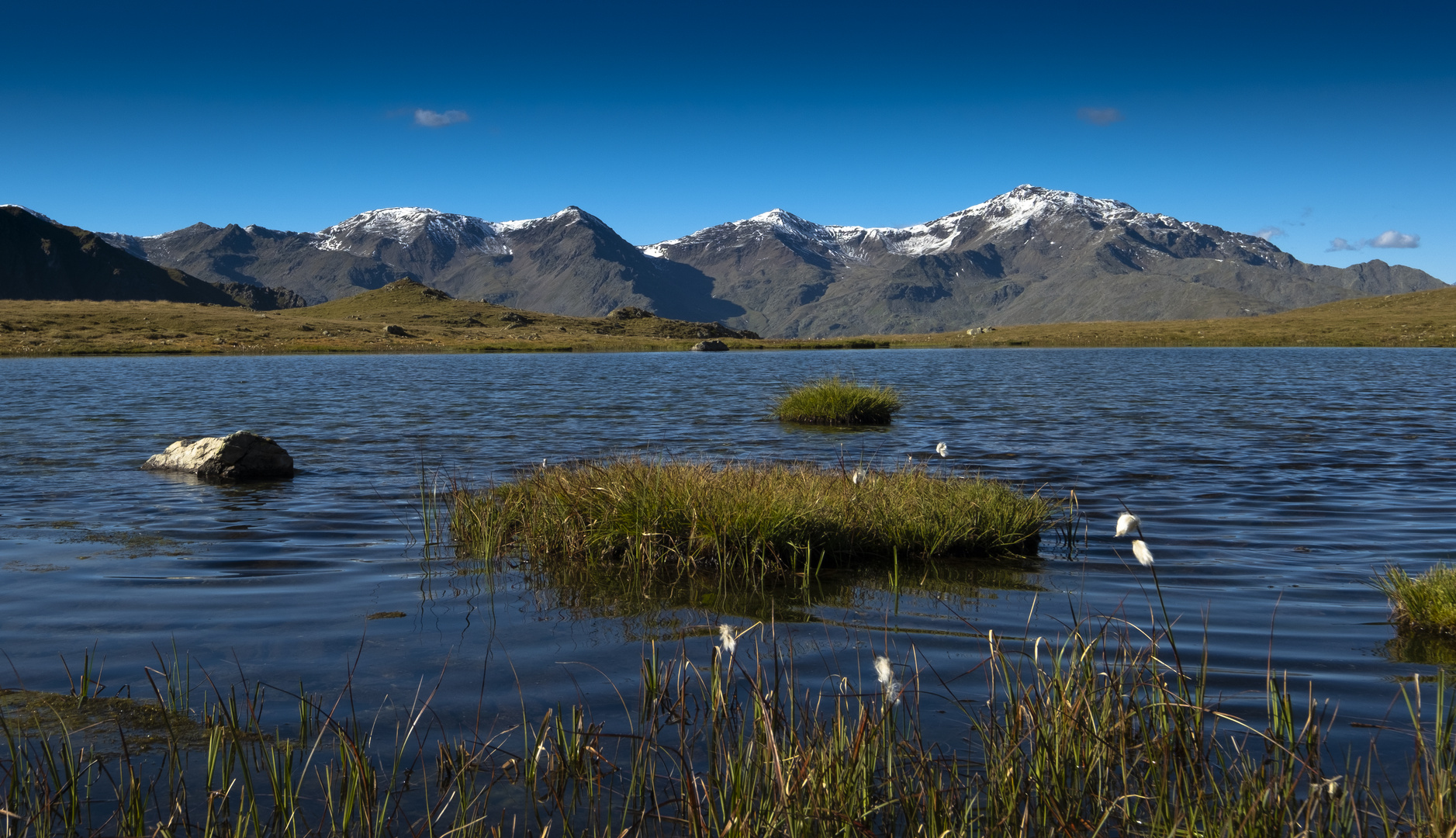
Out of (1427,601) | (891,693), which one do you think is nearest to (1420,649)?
(1427,601)

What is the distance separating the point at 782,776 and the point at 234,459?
1489cm

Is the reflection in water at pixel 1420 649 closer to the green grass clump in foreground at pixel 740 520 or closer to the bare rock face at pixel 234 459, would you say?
the green grass clump in foreground at pixel 740 520

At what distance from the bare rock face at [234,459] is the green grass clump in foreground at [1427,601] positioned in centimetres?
1569

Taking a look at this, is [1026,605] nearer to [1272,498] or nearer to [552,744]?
[552,744]

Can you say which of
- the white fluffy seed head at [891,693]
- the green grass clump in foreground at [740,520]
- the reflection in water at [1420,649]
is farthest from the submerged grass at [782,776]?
the green grass clump in foreground at [740,520]

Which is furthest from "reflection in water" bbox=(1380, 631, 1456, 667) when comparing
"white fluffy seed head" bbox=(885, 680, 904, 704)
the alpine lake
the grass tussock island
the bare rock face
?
the grass tussock island

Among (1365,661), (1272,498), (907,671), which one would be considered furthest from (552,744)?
(1272,498)

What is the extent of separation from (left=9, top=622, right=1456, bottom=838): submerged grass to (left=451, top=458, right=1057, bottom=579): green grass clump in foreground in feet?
12.6

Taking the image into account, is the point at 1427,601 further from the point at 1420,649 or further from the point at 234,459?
the point at 234,459

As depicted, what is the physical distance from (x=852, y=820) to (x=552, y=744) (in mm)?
1764

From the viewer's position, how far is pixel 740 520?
9.22 meters

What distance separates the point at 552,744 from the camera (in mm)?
4676

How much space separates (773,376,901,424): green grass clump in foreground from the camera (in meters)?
26.0

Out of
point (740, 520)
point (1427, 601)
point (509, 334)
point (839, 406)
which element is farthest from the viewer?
point (509, 334)
